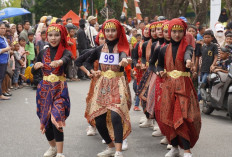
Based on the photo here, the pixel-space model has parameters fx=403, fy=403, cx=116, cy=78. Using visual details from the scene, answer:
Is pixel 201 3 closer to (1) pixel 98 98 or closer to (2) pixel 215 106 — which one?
(2) pixel 215 106

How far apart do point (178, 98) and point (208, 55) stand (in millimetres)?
4447

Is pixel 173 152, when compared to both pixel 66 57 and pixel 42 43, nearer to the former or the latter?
pixel 66 57

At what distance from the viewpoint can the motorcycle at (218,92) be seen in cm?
824

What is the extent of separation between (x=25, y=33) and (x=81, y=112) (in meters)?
6.44

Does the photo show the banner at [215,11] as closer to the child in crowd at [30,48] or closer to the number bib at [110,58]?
the child in crowd at [30,48]

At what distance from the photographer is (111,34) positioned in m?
5.72

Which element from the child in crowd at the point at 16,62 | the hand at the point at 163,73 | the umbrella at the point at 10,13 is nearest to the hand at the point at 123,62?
the hand at the point at 163,73

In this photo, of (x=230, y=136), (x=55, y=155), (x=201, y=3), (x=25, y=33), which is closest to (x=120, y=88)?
(x=55, y=155)

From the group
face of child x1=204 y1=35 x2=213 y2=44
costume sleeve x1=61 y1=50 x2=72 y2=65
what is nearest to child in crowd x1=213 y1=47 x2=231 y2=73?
face of child x1=204 y1=35 x2=213 y2=44

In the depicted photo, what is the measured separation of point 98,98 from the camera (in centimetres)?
568

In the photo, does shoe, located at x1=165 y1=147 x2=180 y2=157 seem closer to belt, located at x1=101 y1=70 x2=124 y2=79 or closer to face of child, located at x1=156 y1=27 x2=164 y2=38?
belt, located at x1=101 y1=70 x2=124 y2=79

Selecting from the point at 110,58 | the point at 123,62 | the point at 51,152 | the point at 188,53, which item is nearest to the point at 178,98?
the point at 188,53

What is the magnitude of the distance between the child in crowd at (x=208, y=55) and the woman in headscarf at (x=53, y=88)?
4.78 m

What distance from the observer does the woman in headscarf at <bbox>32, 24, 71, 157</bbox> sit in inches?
214
